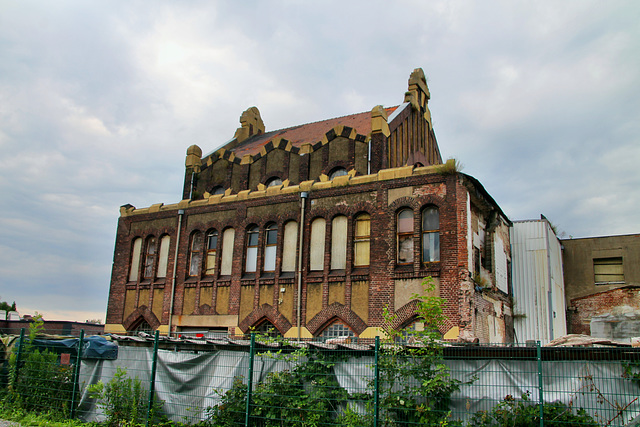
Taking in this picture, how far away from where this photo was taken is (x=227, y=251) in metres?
23.2

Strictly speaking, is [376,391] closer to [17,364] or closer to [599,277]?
[17,364]

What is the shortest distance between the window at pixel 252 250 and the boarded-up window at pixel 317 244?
2.63 meters

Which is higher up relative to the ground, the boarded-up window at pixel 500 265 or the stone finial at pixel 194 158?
the stone finial at pixel 194 158

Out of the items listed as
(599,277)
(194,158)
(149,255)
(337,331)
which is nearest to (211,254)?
(149,255)

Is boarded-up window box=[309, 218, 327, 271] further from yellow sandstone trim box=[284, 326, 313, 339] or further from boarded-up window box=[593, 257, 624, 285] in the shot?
boarded-up window box=[593, 257, 624, 285]

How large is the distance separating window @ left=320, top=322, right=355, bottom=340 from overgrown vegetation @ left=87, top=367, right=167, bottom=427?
8470mm

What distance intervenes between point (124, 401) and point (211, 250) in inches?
461

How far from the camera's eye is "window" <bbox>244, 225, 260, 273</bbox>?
73.5 ft

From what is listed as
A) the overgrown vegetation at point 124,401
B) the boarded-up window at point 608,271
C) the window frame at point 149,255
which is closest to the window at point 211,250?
the window frame at point 149,255

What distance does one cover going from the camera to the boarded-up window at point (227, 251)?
75.4 ft

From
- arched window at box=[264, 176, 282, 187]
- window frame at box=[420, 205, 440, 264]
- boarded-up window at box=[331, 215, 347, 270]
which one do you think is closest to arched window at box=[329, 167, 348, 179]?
arched window at box=[264, 176, 282, 187]

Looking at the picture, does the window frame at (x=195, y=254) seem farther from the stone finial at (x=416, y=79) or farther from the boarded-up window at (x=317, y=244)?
the stone finial at (x=416, y=79)

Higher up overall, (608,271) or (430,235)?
(608,271)

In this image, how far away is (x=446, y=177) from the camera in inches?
729
